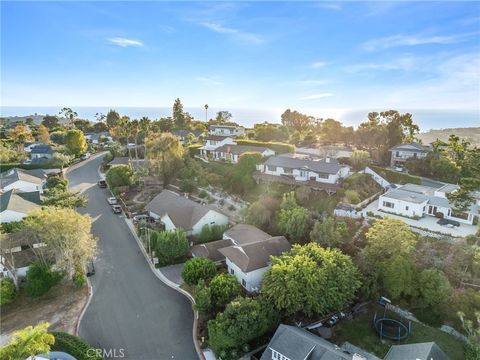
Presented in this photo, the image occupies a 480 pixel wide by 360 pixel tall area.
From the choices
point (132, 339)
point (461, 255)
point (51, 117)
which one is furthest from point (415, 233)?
point (51, 117)

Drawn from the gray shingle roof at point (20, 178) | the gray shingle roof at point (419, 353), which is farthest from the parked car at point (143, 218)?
the gray shingle roof at point (419, 353)

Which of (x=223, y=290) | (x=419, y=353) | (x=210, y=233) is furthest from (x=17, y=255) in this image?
(x=419, y=353)

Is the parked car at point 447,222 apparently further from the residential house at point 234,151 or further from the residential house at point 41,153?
the residential house at point 41,153

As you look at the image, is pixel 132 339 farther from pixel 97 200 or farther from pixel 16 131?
pixel 16 131

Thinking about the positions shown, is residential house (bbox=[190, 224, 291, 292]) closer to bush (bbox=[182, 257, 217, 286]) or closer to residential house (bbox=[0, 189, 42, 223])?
bush (bbox=[182, 257, 217, 286])

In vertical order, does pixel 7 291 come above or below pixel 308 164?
below

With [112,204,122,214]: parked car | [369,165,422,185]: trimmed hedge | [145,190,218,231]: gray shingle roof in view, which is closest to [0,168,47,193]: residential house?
[112,204,122,214]: parked car

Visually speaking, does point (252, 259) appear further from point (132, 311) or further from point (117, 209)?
point (117, 209)
